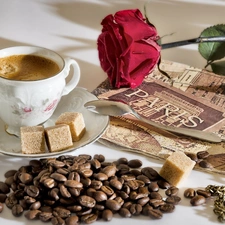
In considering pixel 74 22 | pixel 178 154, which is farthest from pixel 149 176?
pixel 74 22

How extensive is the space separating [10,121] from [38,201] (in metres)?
0.19

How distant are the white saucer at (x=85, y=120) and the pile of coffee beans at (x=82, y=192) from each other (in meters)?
0.03

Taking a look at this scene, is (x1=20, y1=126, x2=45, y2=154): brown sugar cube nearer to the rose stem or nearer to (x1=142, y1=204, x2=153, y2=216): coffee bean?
(x1=142, y1=204, x2=153, y2=216): coffee bean

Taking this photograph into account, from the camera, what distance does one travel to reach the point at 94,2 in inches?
51.8

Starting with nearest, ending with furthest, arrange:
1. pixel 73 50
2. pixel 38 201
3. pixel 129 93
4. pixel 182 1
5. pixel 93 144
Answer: pixel 38 201
pixel 93 144
pixel 129 93
pixel 73 50
pixel 182 1

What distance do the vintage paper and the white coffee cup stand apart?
10cm

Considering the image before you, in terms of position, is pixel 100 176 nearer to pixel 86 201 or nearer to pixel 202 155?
pixel 86 201

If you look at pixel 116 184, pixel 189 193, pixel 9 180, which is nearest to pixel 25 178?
pixel 9 180

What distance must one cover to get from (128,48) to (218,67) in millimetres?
241

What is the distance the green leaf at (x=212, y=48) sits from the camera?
1121 mm

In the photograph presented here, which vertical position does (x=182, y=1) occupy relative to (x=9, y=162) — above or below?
above

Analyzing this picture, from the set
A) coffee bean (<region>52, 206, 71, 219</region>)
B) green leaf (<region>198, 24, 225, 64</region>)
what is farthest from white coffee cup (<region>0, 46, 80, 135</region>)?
green leaf (<region>198, 24, 225, 64</region>)

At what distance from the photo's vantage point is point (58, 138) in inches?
32.9

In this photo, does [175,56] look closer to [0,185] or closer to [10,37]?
[10,37]
